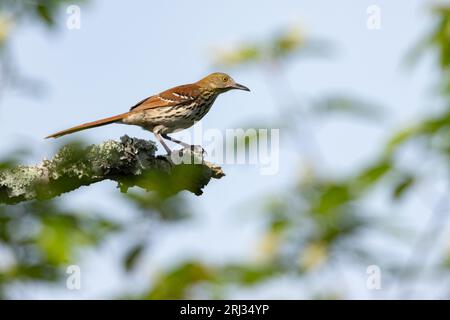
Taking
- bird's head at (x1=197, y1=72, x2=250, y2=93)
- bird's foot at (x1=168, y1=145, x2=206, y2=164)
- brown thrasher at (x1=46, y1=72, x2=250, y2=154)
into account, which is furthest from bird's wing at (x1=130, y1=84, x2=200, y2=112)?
bird's foot at (x1=168, y1=145, x2=206, y2=164)

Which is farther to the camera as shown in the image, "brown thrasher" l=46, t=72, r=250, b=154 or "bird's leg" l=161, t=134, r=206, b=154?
"brown thrasher" l=46, t=72, r=250, b=154

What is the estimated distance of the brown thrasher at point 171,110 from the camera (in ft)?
21.5

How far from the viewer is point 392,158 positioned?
1.13m

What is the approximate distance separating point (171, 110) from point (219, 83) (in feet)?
3.21

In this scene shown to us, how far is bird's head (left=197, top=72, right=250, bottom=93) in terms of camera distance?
737 centimetres

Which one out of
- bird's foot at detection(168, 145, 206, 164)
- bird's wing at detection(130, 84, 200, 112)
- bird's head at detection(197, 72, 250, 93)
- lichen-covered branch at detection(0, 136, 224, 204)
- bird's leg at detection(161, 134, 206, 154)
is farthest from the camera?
bird's head at detection(197, 72, 250, 93)

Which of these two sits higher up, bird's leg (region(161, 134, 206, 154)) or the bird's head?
the bird's head

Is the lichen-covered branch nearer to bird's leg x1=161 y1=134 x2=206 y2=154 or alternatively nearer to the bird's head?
bird's leg x1=161 y1=134 x2=206 y2=154

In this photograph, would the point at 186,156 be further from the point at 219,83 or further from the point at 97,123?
the point at 219,83

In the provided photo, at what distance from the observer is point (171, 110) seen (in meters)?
6.71

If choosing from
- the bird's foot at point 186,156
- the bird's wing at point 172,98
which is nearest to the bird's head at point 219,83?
the bird's wing at point 172,98

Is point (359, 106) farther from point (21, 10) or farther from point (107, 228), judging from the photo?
point (21, 10)

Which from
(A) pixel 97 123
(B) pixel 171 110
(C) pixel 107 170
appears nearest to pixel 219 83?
(B) pixel 171 110
